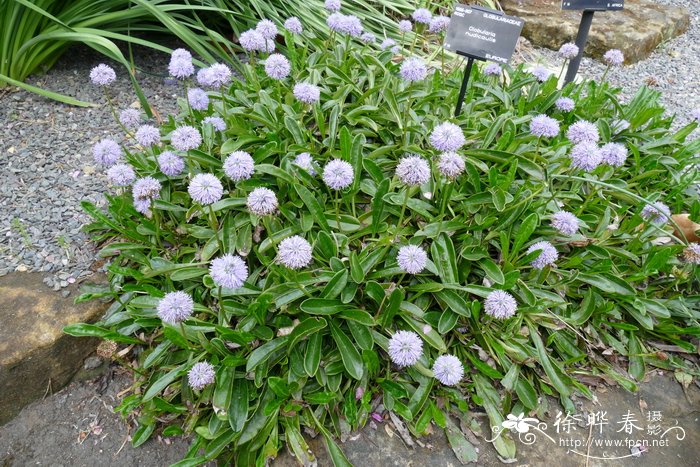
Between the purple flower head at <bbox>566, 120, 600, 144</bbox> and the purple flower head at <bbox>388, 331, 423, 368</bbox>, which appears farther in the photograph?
the purple flower head at <bbox>566, 120, 600, 144</bbox>

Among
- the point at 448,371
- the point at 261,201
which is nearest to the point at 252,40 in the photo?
the point at 261,201

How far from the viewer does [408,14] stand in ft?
16.2

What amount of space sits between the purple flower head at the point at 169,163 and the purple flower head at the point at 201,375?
1011mm

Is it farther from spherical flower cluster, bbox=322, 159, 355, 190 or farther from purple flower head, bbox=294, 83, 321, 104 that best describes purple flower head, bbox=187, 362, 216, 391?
purple flower head, bbox=294, 83, 321, 104

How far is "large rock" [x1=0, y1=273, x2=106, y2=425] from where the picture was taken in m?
2.10

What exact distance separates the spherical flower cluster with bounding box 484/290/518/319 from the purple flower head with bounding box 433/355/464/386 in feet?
0.87

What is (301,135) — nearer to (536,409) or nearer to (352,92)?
(352,92)

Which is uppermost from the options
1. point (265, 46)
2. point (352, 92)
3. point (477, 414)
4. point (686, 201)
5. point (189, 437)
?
point (265, 46)

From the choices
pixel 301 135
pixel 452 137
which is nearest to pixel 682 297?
pixel 452 137

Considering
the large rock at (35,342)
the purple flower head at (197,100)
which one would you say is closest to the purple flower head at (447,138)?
the purple flower head at (197,100)

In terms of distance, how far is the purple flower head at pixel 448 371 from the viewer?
1.91 meters

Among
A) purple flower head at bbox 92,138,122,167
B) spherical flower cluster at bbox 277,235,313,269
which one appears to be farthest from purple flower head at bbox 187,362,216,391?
purple flower head at bbox 92,138,122,167

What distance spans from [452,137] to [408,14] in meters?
3.30

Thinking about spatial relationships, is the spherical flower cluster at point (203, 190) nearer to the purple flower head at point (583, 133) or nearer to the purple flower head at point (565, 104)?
the purple flower head at point (583, 133)
